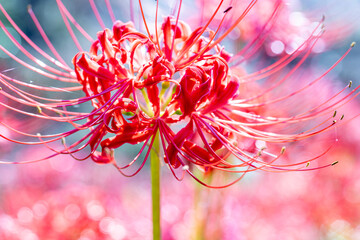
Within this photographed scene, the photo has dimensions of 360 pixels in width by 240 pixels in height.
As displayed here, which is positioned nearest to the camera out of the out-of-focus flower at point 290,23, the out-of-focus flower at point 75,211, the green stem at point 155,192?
the green stem at point 155,192

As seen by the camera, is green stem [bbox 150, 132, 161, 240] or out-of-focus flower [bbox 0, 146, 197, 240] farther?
out-of-focus flower [bbox 0, 146, 197, 240]

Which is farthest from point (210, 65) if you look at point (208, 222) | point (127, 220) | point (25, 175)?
point (25, 175)

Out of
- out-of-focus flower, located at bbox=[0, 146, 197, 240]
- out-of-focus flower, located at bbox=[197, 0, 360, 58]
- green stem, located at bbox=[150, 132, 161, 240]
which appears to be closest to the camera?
green stem, located at bbox=[150, 132, 161, 240]

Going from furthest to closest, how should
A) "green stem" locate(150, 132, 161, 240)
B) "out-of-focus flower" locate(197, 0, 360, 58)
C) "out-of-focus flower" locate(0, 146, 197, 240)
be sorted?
"out-of-focus flower" locate(197, 0, 360, 58) → "out-of-focus flower" locate(0, 146, 197, 240) → "green stem" locate(150, 132, 161, 240)

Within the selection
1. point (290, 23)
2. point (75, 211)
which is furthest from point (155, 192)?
point (290, 23)

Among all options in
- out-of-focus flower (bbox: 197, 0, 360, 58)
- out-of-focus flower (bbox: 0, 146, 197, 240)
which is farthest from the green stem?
out-of-focus flower (bbox: 197, 0, 360, 58)

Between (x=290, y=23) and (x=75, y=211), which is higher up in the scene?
(x=290, y=23)

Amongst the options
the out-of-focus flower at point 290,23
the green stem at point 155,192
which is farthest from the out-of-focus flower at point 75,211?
the out-of-focus flower at point 290,23

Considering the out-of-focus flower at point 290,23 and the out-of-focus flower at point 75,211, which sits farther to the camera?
the out-of-focus flower at point 290,23

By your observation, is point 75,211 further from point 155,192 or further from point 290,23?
point 290,23

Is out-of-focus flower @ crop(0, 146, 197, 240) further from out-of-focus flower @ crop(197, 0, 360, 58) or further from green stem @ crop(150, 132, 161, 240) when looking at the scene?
out-of-focus flower @ crop(197, 0, 360, 58)

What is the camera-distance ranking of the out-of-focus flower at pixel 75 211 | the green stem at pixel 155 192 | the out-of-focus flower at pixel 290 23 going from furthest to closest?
1. the out-of-focus flower at pixel 290 23
2. the out-of-focus flower at pixel 75 211
3. the green stem at pixel 155 192

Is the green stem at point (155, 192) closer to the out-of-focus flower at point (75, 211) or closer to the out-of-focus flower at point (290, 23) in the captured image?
the out-of-focus flower at point (75, 211)
